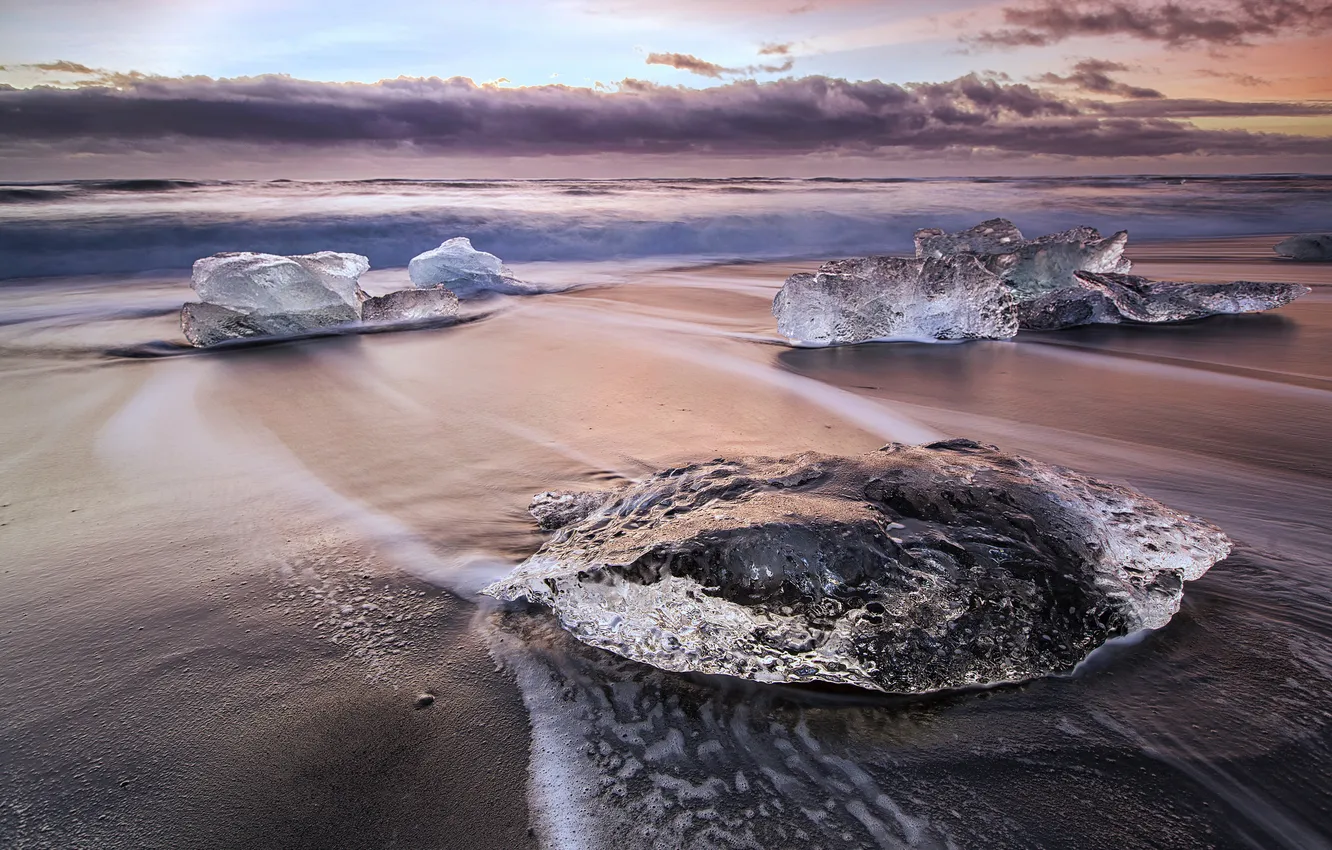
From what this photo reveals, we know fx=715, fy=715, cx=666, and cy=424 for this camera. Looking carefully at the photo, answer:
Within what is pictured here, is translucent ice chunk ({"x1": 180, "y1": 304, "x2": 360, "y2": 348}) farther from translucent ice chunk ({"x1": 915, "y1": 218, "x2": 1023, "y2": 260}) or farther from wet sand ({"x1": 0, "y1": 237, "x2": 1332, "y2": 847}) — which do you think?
translucent ice chunk ({"x1": 915, "y1": 218, "x2": 1023, "y2": 260})

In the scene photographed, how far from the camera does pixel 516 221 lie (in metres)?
14.2

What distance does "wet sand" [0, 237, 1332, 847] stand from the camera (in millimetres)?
1167

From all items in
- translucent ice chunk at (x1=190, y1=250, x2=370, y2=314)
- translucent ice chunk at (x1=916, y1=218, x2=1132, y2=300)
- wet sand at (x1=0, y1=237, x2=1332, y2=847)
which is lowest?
wet sand at (x1=0, y1=237, x2=1332, y2=847)

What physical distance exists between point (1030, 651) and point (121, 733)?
1.77m

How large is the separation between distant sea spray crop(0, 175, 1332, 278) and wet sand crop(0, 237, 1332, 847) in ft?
29.1

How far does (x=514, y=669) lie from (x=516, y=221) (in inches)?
539

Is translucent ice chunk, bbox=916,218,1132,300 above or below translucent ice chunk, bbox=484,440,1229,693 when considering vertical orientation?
above

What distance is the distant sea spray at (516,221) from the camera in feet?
34.9

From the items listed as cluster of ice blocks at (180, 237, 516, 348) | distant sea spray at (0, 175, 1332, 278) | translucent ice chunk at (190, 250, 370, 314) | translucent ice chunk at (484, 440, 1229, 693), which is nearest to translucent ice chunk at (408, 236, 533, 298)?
cluster of ice blocks at (180, 237, 516, 348)

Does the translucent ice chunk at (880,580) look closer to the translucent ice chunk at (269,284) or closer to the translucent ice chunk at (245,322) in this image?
Answer: the translucent ice chunk at (245,322)

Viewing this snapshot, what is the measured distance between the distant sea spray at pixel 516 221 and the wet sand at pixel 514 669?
29.1ft

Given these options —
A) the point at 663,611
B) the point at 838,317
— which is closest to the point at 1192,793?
the point at 663,611

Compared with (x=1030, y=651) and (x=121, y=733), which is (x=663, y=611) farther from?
(x=121, y=733)

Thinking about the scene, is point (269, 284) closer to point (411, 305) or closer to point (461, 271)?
point (411, 305)
